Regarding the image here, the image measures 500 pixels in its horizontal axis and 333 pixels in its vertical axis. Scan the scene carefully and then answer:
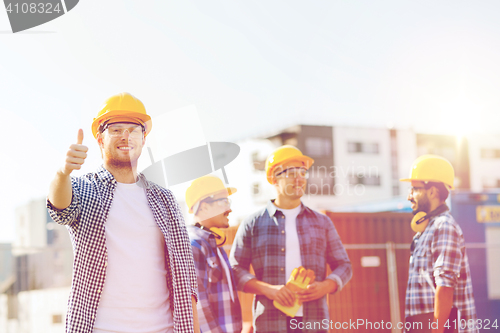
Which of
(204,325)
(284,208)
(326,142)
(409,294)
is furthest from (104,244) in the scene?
(326,142)

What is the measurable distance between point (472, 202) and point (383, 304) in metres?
2.37

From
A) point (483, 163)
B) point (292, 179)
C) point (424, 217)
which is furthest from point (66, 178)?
point (483, 163)

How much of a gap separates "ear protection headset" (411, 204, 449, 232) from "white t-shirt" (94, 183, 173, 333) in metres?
2.69

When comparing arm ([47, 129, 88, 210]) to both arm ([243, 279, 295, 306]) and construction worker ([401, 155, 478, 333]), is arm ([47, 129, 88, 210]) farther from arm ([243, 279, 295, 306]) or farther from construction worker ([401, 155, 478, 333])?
construction worker ([401, 155, 478, 333])

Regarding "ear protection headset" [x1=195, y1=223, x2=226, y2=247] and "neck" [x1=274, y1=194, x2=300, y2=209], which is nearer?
"ear protection headset" [x1=195, y1=223, x2=226, y2=247]

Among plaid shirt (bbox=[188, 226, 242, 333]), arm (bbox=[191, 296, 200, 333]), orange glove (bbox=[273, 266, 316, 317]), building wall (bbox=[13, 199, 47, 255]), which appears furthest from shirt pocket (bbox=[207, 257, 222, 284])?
building wall (bbox=[13, 199, 47, 255])

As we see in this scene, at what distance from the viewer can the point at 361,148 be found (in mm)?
50906

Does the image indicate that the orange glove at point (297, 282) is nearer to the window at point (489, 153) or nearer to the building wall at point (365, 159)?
the building wall at point (365, 159)

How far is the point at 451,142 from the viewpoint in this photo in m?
55.9

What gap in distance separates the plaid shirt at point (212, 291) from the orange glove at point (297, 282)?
0.40 meters

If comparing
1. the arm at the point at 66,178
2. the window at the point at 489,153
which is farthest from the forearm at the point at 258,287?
the window at the point at 489,153

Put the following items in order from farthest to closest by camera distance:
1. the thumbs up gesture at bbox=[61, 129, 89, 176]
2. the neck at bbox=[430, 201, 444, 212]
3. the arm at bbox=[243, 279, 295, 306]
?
1. the neck at bbox=[430, 201, 444, 212]
2. the arm at bbox=[243, 279, 295, 306]
3. the thumbs up gesture at bbox=[61, 129, 89, 176]

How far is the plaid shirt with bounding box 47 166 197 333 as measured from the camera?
254 cm

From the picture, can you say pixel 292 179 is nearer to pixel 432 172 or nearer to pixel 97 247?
pixel 432 172
